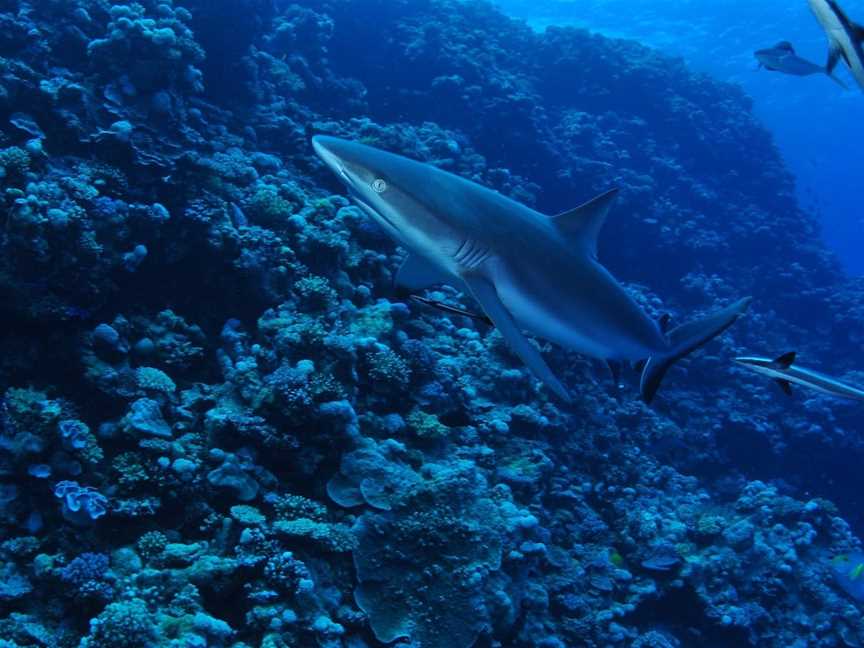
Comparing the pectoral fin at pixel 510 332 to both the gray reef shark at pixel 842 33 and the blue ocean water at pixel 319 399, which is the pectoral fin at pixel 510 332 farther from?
the gray reef shark at pixel 842 33

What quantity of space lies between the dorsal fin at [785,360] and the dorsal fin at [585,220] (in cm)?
184

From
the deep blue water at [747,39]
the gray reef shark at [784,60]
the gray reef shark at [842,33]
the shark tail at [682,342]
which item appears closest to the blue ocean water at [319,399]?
the shark tail at [682,342]

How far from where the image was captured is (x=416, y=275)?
9.29 feet

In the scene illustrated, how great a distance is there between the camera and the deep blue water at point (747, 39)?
116 ft

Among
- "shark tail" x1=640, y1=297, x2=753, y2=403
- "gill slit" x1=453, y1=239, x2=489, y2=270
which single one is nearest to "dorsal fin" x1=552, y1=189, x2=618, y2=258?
"gill slit" x1=453, y1=239, x2=489, y2=270

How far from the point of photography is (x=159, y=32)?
25.4 feet

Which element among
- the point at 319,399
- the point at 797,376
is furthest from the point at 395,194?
the point at 797,376

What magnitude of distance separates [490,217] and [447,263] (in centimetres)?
32

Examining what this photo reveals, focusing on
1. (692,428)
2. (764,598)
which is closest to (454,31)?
(692,428)

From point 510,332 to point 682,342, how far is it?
1.17 meters

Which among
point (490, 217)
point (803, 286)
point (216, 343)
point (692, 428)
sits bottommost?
point (216, 343)

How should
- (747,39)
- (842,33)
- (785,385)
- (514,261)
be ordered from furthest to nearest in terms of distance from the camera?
(747,39) → (785,385) → (514,261) → (842,33)

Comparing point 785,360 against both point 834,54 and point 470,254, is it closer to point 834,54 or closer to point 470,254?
point 834,54

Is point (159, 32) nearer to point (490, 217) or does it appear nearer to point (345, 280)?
point (345, 280)
